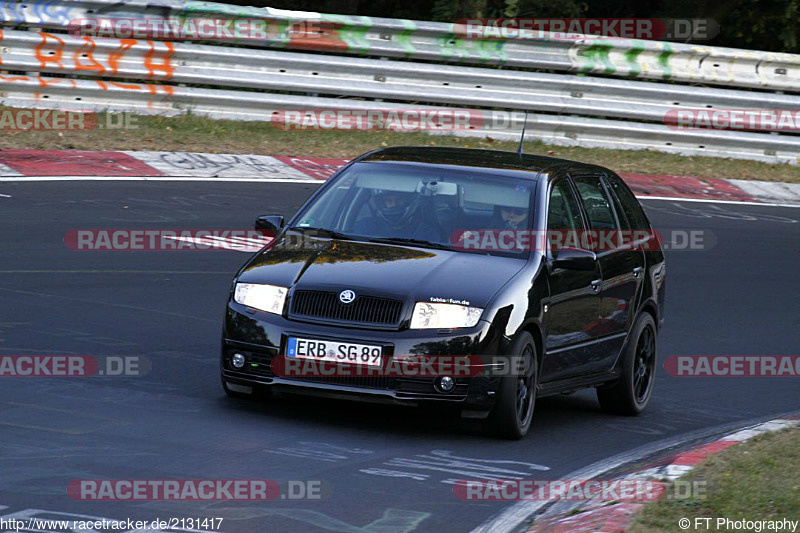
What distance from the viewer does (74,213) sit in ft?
45.9

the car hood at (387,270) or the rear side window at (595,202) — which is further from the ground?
the rear side window at (595,202)

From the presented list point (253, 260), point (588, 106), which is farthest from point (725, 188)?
point (253, 260)

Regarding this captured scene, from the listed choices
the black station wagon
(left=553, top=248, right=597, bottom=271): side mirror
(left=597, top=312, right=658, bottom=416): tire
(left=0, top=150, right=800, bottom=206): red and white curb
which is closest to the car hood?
the black station wagon

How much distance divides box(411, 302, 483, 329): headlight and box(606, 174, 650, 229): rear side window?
2469 millimetres

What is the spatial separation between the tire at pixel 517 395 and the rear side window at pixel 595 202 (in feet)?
4.77

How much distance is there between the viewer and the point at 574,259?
8656 millimetres

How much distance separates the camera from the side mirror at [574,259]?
866 cm

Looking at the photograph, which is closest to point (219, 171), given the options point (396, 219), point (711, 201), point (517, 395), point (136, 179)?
point (136, 179)

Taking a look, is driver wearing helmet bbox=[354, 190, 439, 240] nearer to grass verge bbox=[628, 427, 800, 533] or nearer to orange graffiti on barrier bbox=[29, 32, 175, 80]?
grass verge bbox=[628, 427, 800, 533]

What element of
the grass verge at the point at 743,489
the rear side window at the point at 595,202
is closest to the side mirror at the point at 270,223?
the rear side window at the point at 595,202

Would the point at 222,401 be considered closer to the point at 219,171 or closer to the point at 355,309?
the point at 355,309

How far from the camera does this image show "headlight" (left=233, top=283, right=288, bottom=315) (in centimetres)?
811

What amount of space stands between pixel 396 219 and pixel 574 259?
3.61 feet

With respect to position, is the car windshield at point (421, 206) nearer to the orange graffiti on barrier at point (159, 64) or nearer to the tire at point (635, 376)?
the tire at point (635, 376)
